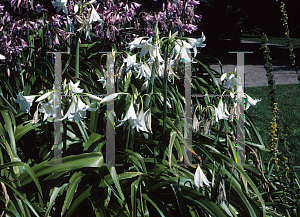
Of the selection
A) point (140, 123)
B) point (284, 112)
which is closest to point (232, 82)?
point (140, 123)

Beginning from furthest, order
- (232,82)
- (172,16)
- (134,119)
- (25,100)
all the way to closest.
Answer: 1. (172,16)
2. (232,82)
3. (25,100)
4. (134,119)

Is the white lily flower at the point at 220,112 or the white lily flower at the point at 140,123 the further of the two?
the white lily flower at the point at 220,112

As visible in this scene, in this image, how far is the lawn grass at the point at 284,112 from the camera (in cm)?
444

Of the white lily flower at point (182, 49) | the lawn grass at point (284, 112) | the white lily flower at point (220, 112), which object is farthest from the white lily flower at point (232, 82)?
the lawn grass at point (284, 112)

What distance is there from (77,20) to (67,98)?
1.74ft

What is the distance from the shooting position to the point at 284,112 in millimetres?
5883

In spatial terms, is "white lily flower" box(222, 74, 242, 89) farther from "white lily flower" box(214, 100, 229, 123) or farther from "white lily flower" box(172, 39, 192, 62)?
"white lily flower" box(172, 39, 192, 62)

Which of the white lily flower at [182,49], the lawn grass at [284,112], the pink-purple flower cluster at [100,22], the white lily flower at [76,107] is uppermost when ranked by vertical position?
the pink-purple flower cluster at [100,22]

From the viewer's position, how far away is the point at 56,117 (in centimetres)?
186

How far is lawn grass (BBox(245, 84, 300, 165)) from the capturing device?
4.44 m

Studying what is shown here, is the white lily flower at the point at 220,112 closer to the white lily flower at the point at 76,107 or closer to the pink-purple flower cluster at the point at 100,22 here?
the white lily flower at the point at 76,107

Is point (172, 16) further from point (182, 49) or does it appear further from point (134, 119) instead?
point (134, 119)

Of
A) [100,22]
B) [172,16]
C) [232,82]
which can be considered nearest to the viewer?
[232,82]

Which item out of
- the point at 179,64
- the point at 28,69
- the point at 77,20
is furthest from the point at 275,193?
the point at 28,69
